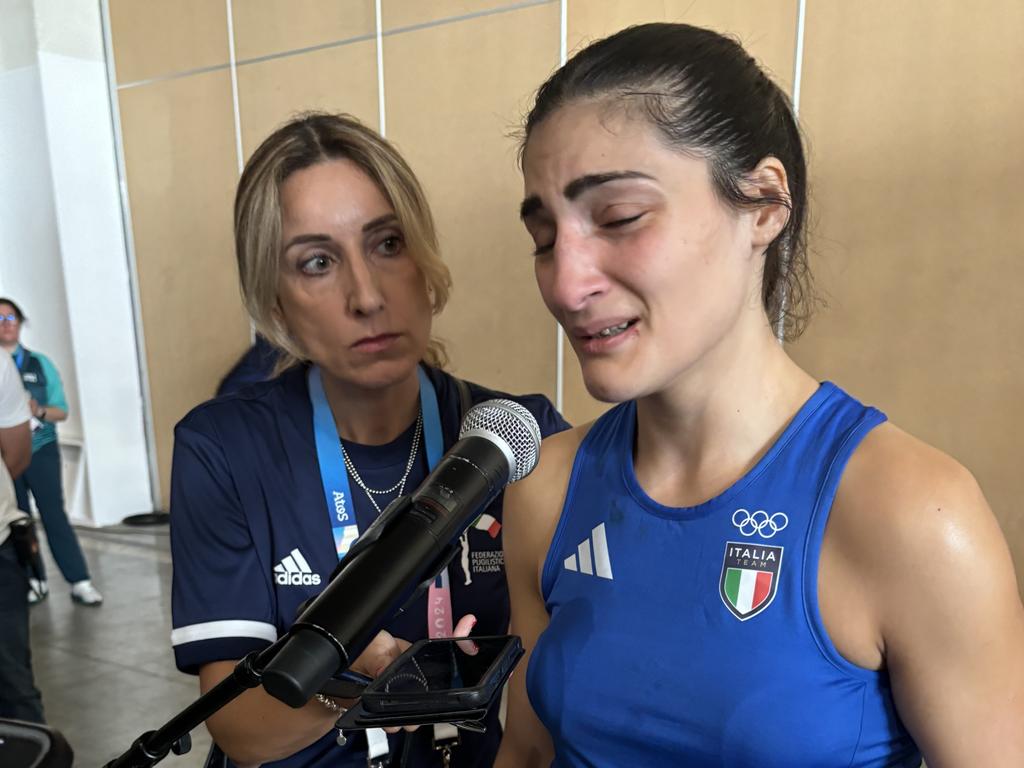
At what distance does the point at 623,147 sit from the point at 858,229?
263 centimetres

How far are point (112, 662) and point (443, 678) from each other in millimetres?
3807

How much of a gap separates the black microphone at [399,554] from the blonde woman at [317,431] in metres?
0.59

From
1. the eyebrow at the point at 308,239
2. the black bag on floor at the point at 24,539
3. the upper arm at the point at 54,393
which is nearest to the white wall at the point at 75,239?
the upper arm at the point at 54,393

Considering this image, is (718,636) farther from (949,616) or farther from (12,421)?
(12,421)

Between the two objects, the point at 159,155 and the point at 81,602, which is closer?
the point at 81,602

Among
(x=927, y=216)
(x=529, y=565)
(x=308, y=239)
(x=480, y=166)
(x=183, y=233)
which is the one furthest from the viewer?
(x=183, y=233)

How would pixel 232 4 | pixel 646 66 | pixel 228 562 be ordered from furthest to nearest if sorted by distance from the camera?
pixel 232 4
pixel 228 562
pixel 646 66

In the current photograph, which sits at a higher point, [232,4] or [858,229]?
[232,4]

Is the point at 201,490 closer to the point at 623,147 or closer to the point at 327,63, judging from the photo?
the point at 623,147

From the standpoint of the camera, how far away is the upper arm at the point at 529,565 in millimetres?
1096

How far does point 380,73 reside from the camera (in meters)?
4.48

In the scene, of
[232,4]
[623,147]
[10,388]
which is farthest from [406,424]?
[232,4]

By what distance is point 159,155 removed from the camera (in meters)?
5.72

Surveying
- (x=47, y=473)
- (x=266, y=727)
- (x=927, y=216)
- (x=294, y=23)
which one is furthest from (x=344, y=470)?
(x=294, y=23)
